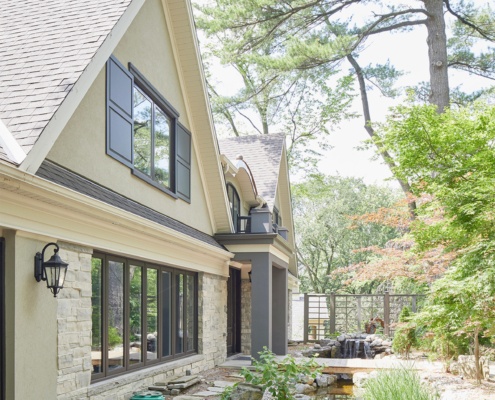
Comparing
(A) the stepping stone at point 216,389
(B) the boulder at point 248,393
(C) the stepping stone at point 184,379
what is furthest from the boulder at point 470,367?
(C) the stepping stone at point 184,379

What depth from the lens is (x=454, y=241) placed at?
9.91m

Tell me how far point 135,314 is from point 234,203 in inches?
298

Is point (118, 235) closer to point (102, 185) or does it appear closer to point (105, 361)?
point (102, 185)

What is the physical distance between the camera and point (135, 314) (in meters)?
9.12

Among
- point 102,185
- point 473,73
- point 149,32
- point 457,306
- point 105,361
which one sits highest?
point 473,73

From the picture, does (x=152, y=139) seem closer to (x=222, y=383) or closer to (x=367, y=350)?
(x=222, y=383)

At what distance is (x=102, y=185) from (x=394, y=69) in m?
17.2

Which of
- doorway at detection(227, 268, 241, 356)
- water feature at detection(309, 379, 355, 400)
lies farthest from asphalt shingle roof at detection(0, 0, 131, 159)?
doorway at detection(227, 268, 241, 356)

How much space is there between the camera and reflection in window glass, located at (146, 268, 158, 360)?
31.7ft

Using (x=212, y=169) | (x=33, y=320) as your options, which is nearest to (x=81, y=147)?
(x=33, y=320)

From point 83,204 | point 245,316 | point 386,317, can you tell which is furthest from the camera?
point 386,317

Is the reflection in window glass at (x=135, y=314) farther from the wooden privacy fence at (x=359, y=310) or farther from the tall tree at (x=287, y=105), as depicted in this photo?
the tall tree at (x=287, y=105)

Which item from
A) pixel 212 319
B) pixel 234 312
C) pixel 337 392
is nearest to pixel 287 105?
pixel 234 312

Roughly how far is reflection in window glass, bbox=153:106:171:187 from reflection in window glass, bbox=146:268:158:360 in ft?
5.65
